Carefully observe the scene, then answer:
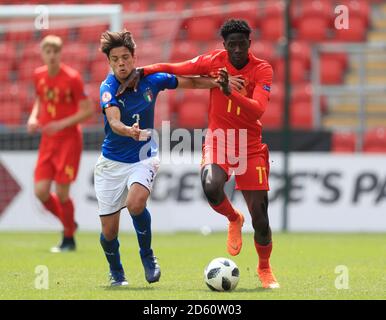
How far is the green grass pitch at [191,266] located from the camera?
8.00m

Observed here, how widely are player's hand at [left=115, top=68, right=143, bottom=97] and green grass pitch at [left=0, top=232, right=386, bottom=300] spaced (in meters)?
1.58

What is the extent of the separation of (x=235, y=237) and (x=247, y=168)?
0.58 meters

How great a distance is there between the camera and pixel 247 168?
8695 mm

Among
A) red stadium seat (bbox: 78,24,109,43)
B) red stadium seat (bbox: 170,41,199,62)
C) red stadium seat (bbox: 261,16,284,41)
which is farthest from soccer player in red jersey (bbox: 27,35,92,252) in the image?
red stadium seat (bbox: 261,16,284,41)

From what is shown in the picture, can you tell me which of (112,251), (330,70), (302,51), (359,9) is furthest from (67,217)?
→ (359,9)

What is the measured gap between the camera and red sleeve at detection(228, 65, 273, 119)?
820 centimetres

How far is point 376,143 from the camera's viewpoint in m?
16.5

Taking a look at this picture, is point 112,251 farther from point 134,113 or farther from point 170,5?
point 170,5

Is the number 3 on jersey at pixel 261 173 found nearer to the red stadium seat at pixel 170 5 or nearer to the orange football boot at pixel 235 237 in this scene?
the orange football boot at pixel 235 237

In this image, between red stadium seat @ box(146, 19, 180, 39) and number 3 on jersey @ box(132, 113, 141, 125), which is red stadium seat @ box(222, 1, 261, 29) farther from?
number 3 on jersey @ box(132, 113, 141, 125)

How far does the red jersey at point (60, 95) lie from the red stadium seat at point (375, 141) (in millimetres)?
5580

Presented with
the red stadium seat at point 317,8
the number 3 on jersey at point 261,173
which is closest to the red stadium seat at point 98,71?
the red stadium seat at point 317,8
